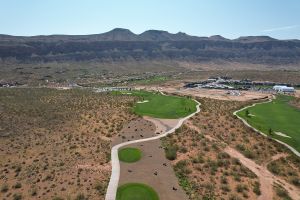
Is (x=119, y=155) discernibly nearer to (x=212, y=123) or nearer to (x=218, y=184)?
(x=218, y=184)

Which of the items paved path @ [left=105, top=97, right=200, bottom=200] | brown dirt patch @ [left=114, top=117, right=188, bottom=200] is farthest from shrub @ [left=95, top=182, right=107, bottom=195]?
brown dirt patch @ [left=114, top=117, right=188, bottom=200]

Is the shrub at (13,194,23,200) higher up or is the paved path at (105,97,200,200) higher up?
the paved path at (105,97,200,200)

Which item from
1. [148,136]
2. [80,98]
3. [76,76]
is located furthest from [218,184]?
[76,76]

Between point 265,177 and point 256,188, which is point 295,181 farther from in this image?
point 256,188

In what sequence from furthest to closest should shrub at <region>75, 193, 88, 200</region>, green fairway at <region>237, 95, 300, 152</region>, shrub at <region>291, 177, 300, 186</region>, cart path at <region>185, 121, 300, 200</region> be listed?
green fairway at <region>237, 95, 300, 152</region> → shrub at <region>291, 177, 300, 186</region> → cart path at <region>185, 121, 300, 200</region> → shrub at <region>75, 193, 88, 200</region>

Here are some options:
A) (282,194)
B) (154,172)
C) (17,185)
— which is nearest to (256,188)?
(282,194)

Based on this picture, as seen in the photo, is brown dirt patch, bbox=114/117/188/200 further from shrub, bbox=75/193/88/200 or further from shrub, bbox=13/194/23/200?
shrub, bbox=13/194/23/200

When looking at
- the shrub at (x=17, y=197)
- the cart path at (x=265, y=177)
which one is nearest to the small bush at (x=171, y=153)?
the cart path at (x=265, y=177)
